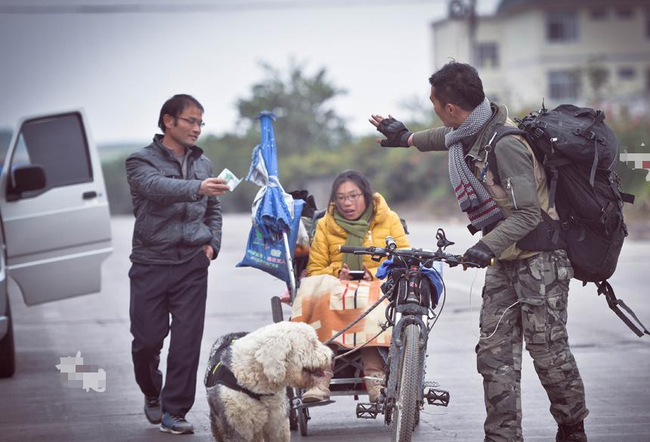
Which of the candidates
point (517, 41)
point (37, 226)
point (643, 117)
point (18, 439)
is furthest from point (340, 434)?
point (517, 41)

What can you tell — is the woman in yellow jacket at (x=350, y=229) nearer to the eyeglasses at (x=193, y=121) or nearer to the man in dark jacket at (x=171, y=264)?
the man in dark jacket at (x=171, y=264)

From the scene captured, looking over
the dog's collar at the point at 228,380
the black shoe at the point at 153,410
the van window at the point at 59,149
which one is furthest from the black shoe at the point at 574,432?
the van window at the point at 59,149

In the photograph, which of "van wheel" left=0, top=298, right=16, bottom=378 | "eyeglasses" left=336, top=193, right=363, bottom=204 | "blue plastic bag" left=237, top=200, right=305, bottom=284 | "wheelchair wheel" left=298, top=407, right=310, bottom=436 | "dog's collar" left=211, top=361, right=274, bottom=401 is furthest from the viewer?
"van wheel" left=0, top=298, right=16, bottom=378

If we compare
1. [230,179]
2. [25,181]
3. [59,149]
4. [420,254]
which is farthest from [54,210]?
[420,254]

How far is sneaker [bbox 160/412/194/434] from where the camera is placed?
702 cm

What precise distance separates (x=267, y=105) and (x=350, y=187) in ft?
179

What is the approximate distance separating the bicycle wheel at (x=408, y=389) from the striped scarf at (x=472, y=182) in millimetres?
721

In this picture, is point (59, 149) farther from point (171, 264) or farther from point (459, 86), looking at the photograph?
point (459, 86)

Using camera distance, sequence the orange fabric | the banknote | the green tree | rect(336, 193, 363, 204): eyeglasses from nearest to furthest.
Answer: the banknote
the orange fabric
rect(336, 193, 363, 204): eyeglasses
the green tree

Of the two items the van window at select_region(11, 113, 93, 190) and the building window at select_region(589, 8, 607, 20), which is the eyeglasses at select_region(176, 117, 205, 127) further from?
the building window at select_region(589, 8, 607, 20)

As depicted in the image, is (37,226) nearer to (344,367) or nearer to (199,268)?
(199,268)

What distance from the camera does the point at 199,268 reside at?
279 inches

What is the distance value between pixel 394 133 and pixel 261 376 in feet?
5.62

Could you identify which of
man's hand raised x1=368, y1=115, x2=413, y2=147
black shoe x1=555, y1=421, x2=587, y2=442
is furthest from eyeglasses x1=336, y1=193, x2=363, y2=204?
black shoe x1=555, y1=421, x2=587, y2=442
